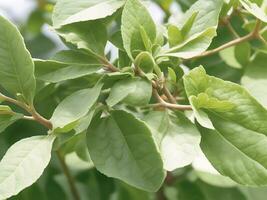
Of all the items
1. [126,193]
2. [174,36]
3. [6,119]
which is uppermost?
[174,36]

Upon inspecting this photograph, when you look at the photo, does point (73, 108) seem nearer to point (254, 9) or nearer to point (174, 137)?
point (174, 137)

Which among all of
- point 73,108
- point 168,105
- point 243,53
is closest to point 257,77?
point 243,53

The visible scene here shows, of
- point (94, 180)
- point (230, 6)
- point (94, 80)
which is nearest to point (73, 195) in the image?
point (94, 180)

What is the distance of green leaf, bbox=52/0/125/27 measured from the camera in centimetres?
61

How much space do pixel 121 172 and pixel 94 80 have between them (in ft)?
0.45

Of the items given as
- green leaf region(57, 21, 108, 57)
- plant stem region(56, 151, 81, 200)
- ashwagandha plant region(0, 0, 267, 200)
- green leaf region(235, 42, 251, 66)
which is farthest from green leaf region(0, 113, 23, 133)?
green leaf region(235, 42, 251, 66)

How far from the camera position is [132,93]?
1.86 ft

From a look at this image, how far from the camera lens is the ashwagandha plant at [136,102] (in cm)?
56

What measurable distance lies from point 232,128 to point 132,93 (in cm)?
12

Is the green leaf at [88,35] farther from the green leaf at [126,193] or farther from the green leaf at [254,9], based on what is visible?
the green leaf at [126,193]

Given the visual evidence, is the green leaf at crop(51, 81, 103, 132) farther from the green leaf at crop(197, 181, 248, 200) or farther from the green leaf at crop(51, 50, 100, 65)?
the green leaf at crop(197, 181, 248, 200)

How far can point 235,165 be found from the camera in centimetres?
58

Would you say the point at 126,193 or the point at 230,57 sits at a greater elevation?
the point at 230,57

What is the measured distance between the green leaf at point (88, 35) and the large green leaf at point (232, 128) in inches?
4.8
